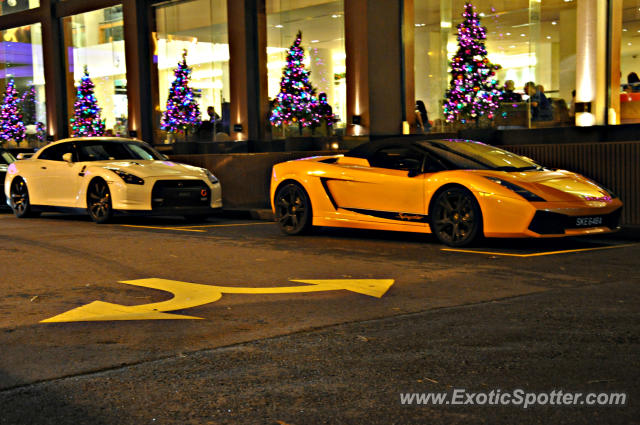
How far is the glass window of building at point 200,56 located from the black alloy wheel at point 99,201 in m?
16.0

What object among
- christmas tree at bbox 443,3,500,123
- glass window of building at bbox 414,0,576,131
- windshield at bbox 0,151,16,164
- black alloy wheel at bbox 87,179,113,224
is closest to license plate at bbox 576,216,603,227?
black alloy wheel at bbox 87,179,113,224

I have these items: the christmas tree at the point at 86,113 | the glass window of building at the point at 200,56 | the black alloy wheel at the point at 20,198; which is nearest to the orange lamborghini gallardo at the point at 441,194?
the black alloy wheel at the point at 20,198

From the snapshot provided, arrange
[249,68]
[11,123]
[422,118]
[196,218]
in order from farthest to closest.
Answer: [11,123] → [249,68] → [422,118] → [196,218]

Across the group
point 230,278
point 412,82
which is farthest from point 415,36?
point 230,278

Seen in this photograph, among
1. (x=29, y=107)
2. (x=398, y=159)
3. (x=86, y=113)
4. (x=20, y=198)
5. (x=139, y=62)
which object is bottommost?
(x=20, y=198)

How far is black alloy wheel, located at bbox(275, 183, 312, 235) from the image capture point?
40.6 ft

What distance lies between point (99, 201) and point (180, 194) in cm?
147

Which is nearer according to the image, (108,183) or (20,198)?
(108,183)

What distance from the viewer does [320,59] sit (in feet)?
92.2

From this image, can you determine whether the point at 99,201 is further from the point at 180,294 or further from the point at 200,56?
the point at 200,56

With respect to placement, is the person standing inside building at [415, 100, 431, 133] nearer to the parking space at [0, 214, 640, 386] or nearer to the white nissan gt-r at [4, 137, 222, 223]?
the white nissan gt-r at [4, 137, 222, 223]

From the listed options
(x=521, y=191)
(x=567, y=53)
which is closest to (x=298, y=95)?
(x=567, y=53)

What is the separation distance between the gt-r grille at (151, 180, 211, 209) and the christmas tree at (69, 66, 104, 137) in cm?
2298

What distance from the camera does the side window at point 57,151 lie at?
1620 centimetres
